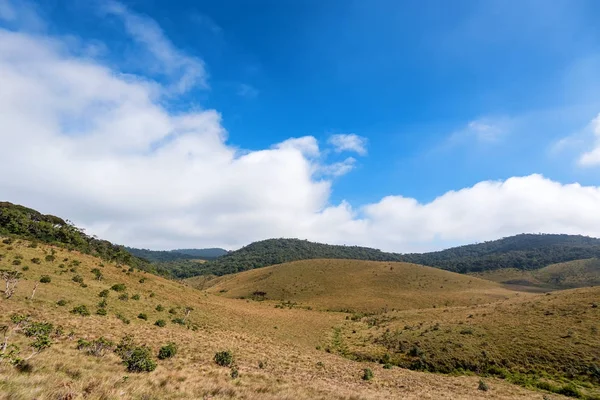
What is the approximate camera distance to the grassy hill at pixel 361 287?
259 feet

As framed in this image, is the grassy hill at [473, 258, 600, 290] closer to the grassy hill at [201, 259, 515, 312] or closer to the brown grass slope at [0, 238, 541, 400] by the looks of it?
the grassy hill at [201, 259, 515, 312]

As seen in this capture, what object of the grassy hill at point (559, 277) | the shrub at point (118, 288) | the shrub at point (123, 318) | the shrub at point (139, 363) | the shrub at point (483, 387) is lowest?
the shrub at point (483, 387)

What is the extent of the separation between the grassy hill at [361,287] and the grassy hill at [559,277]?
126 ft

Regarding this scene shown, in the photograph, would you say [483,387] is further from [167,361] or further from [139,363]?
[139,363]

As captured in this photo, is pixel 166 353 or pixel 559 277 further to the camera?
pixel 559 277

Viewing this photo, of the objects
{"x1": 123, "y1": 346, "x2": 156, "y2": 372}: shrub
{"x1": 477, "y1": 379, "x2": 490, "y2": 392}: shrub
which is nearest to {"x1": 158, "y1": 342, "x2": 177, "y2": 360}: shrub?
{"x1": 123, "y1": 346, "x2": 156, "y2": 372}: shrub

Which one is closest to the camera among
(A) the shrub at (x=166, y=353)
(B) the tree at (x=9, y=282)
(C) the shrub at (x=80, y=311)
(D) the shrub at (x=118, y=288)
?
(A) the shrub at (x=166, y=353)

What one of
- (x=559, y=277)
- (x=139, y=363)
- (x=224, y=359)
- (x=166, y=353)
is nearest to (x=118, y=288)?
(x=166, y=353)

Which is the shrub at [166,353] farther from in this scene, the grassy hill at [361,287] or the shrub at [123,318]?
the grassy hill at [361,287]

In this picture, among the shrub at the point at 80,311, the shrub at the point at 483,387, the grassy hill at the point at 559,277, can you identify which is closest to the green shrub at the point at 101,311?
the shrub at the point at 80,311

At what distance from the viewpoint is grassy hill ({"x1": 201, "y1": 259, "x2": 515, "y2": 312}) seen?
78812 millimetres

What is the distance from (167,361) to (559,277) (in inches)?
6869

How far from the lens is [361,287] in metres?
97.5

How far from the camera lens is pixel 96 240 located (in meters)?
80.4
